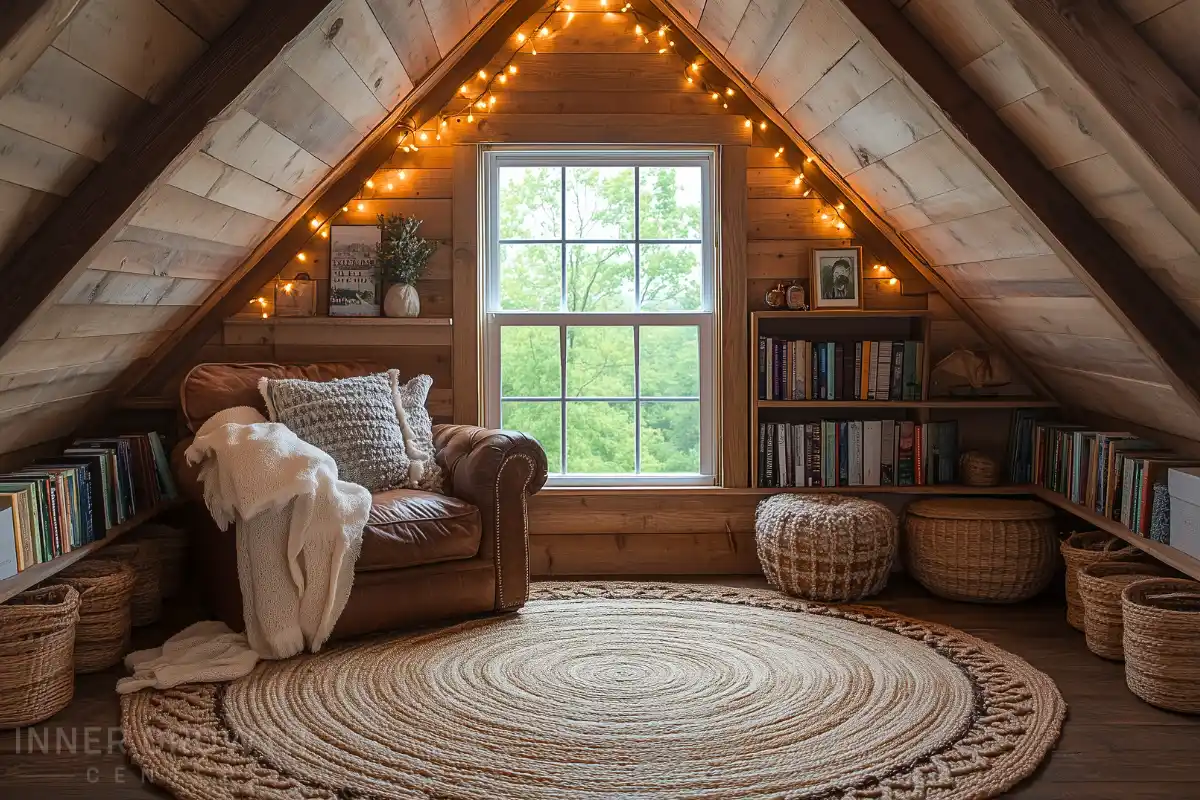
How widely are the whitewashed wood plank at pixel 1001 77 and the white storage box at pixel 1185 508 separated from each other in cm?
120

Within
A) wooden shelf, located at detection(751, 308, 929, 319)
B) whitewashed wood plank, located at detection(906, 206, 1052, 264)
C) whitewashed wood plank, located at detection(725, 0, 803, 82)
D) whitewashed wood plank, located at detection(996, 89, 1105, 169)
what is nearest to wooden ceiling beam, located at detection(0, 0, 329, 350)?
whitewashed wood plank, located at detection(725, 0, 803, 82)

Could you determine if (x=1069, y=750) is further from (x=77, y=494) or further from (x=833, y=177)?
(x=77, y=494)

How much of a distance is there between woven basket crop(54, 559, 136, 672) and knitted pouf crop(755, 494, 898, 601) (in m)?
2.18

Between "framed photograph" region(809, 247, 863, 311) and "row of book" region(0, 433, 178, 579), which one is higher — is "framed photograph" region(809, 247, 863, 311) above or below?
above

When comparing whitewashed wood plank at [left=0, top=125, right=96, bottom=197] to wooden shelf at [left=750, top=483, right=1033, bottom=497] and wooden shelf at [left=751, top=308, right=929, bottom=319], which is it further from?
wooden shelf at [left=750, top=483, right=1033, bottom=497]

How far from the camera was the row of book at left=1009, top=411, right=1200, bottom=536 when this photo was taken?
345 cm

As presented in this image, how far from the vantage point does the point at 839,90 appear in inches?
141

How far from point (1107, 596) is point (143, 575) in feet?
10.2

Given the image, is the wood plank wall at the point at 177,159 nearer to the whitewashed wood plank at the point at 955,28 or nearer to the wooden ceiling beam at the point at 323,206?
the wooden ceiling beam at the point at 323,206

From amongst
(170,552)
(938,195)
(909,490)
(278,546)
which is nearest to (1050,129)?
(938,195)

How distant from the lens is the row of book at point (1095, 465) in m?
3.45

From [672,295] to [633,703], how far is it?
81.2 inches

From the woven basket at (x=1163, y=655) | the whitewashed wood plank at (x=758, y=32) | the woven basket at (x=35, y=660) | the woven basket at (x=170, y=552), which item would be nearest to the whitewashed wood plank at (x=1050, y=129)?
the whitewashed wood plank at (x=758, y=32)

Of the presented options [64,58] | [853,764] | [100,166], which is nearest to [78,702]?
[100,166]
